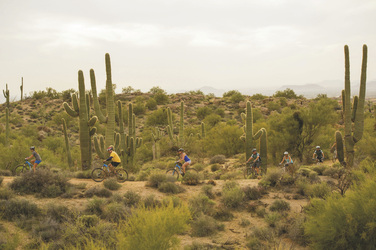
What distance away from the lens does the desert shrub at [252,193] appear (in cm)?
1238

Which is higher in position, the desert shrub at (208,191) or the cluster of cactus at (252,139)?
the cluster of cactus at (252,139)

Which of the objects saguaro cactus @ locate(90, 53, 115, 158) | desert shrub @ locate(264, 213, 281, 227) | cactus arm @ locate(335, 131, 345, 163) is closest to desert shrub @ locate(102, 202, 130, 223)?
desert shrub @ locate(264, 213, 281, 227)

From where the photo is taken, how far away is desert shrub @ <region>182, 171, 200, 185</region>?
1398cm

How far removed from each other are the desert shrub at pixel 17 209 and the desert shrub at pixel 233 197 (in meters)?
7.02

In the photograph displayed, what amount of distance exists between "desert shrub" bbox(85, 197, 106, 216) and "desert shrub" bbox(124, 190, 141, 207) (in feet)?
3.07

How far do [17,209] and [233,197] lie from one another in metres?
7.91

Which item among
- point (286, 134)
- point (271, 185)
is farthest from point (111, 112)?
point (286, 134)

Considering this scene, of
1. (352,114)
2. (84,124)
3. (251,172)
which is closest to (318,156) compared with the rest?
(352,114)

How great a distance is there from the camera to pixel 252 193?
1252 centimetres

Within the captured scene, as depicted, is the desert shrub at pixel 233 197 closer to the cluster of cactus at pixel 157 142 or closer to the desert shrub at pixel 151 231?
the desert shrub at pixel 151 231

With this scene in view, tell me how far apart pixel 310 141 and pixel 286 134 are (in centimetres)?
253

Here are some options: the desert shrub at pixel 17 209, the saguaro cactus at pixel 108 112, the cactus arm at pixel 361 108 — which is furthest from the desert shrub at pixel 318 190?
the desert shrub at pixel 17 209

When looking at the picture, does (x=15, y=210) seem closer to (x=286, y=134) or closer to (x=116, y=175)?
(x=116, y=175)

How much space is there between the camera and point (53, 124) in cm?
4553
